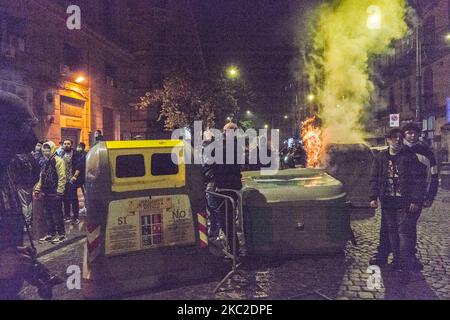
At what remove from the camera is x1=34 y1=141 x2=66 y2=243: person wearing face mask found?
22.9 ft

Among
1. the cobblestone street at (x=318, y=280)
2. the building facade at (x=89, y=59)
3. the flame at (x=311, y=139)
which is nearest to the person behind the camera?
the cobblestone street at (x=318, y=280)

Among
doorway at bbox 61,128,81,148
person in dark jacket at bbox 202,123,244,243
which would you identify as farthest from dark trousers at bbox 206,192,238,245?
doorway at bbox 61,128,81,148

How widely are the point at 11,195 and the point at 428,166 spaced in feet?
15.9

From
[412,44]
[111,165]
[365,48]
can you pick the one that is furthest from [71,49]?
[412,44]

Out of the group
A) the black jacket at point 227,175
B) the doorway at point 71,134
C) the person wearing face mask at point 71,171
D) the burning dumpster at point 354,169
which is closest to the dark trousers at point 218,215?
the black jacket at point 227,175

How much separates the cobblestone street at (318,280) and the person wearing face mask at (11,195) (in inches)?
46.8

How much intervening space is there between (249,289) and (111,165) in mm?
2166

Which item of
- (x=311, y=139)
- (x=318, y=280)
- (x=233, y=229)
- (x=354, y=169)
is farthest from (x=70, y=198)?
(x=311, y=139)

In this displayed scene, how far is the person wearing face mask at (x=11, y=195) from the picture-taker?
3279mm

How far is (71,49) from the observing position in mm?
17000

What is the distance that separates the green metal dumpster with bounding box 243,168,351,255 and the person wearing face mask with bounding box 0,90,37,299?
2829 millimetres

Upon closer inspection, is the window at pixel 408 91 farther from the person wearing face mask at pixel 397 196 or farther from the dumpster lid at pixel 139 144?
the dumpster lid at pixel 139 144

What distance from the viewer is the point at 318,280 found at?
472 cm

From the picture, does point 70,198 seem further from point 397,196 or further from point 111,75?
point 111,75
